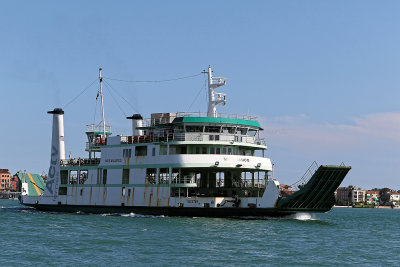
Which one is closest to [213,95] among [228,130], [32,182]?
[228,130]

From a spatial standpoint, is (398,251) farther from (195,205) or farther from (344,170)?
(195,205)

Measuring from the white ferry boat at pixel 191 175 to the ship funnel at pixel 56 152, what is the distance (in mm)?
2391

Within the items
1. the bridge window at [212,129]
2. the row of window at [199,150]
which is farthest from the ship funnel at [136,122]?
the bridge window at [212,129]

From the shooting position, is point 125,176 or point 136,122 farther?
point 136,122

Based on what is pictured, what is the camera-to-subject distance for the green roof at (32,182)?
62562 mm

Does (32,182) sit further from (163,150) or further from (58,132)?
(163,150)

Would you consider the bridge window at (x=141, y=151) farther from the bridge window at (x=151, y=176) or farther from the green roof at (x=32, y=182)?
the green roof at (x=32, y=182)

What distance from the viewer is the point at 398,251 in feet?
103

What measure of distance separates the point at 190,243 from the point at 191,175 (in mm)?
16531

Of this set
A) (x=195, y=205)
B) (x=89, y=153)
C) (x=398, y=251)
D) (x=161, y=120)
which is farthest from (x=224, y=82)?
(x=398, y=251)

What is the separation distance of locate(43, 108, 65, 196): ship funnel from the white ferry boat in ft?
7.85

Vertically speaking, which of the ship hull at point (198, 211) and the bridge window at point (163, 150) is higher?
the bridge window at point (163, 150)

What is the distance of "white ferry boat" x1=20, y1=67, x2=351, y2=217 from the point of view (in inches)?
1672

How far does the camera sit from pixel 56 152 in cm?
5697
